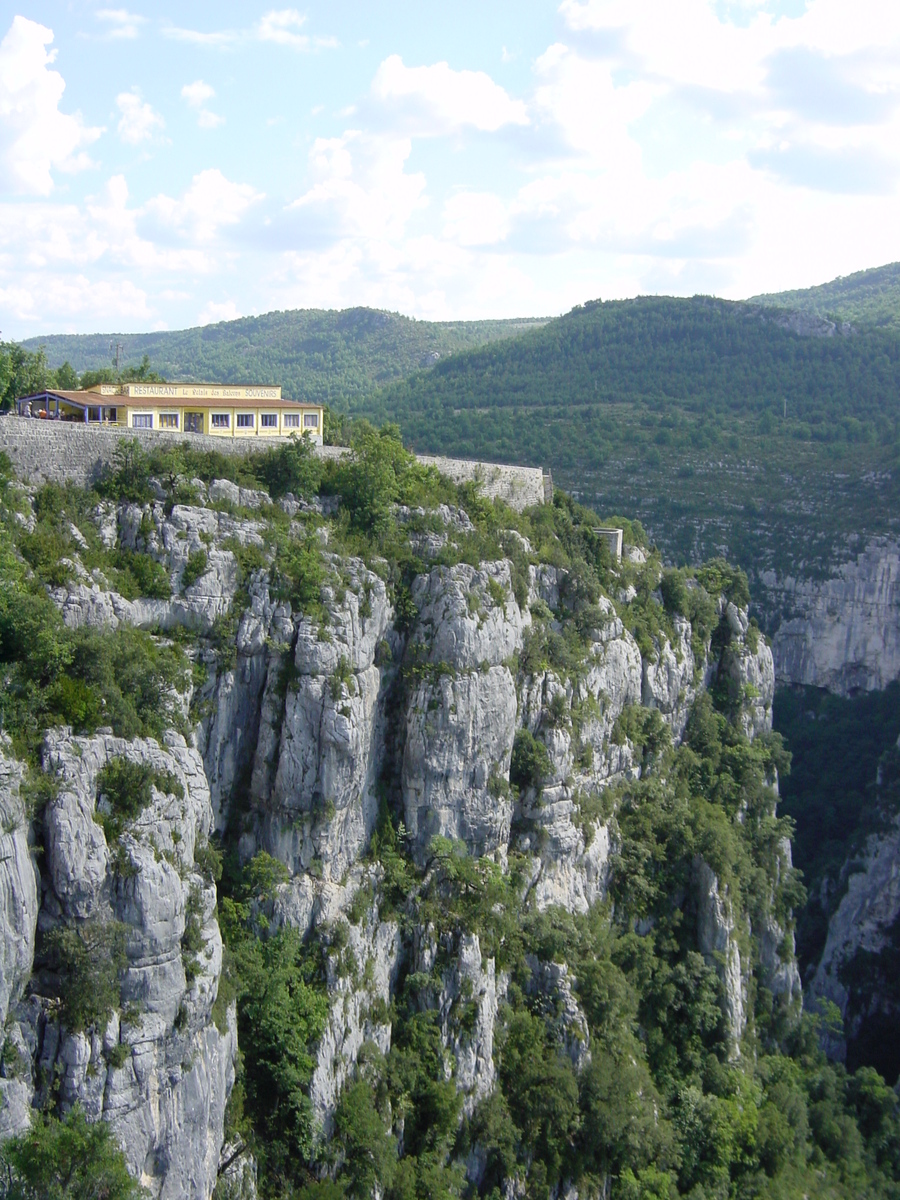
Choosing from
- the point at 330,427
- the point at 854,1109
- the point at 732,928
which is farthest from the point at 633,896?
the point at 330,427

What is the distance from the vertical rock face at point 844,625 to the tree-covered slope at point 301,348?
46628mm

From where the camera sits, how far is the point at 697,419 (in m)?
88.1

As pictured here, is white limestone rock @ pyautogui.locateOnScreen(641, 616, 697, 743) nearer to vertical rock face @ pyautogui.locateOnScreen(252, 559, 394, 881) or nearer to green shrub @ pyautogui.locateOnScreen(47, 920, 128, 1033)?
vertical rock face @ pyautogui.locateOnScreen(252, 559, 394, 881)

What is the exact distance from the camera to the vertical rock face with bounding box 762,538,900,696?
234 feet

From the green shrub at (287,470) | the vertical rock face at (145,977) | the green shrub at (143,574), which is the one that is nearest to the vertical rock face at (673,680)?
the green shrub at (287,470)

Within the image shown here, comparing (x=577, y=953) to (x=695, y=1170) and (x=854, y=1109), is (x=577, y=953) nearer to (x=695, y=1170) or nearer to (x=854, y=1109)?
(x=695, y=1170)

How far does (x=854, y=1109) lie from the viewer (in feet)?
154

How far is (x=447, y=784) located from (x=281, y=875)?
21.9 feet

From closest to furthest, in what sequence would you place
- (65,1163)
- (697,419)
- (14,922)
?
(65,1163) < (14,922) < (697,419)

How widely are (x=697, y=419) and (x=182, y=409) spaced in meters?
56.3

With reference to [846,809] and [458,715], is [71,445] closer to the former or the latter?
[458,715]

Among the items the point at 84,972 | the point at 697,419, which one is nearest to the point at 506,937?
the point at 84,972

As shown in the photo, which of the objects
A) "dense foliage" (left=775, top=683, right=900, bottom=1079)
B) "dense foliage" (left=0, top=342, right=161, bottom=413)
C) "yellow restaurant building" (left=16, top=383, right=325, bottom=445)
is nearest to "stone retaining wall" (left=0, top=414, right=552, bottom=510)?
"yellow restaurant building" (left=16, top=383, right=325, bottom=445)

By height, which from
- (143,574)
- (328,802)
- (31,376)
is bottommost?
(328,802)
